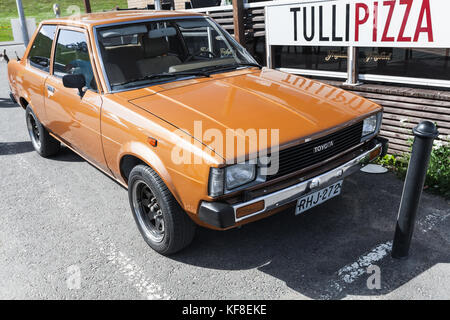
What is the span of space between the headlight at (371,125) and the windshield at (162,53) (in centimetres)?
140

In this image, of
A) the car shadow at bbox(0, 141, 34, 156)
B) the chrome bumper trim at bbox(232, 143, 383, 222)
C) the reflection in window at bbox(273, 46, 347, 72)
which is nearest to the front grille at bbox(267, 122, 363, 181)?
the chrome bumper trim at bbox(232, 143, 383, 222)

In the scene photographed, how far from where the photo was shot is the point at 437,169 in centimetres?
416

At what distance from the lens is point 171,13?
4.25 m

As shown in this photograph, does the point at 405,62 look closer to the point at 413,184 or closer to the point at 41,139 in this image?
the point at 413,184

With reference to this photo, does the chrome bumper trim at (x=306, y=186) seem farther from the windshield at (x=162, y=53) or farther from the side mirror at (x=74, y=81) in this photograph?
the side mirror at (x=74, y=81)

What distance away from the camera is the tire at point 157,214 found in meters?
2.94

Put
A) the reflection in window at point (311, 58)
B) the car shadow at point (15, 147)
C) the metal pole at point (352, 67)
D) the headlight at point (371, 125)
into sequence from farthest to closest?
the car shadow at point (15, 147) < the reflection in window at point (311, 58) < the metal pole at point (352, 67) < the headlight at point (371, 125)

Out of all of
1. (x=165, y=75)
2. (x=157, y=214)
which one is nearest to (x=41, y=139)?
(x=165, y=75)

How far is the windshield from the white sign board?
5.07 feet

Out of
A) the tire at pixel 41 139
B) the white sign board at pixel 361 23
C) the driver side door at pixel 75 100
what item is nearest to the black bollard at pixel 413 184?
the white sign board at pixel 361 23

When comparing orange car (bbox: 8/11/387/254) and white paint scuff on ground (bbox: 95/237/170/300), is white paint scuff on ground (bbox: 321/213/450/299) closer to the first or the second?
orange car (bbox: 8/11/387/254)

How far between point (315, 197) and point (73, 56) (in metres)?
2.73
